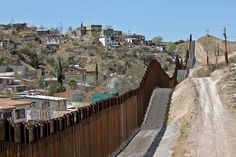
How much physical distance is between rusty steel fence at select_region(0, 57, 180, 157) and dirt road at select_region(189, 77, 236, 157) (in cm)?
331

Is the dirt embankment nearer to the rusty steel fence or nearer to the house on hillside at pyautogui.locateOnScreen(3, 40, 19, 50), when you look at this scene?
the rusty steel fence

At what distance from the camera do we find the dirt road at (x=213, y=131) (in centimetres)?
2081

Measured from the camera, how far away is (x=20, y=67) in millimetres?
156000

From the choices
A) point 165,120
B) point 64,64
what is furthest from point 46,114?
point 64,64

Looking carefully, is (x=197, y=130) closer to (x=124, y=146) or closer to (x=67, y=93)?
(x=124, y=146)

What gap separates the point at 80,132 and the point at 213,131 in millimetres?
12185

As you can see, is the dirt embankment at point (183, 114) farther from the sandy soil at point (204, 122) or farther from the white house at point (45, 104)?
the white house at point (45, 104)

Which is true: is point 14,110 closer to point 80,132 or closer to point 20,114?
point 20,114

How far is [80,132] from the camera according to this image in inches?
594

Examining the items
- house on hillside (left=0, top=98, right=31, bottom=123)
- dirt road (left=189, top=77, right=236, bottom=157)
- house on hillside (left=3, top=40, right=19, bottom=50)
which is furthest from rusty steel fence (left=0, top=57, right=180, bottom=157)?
house on hillside (left=3, top=40, right=19, bottom=50)

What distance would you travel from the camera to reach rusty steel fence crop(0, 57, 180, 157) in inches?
410

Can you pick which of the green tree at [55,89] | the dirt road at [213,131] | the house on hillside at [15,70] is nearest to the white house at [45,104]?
the green tree at [55,89]

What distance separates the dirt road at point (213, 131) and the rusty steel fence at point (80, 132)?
331cm

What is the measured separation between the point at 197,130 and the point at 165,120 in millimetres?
7420
